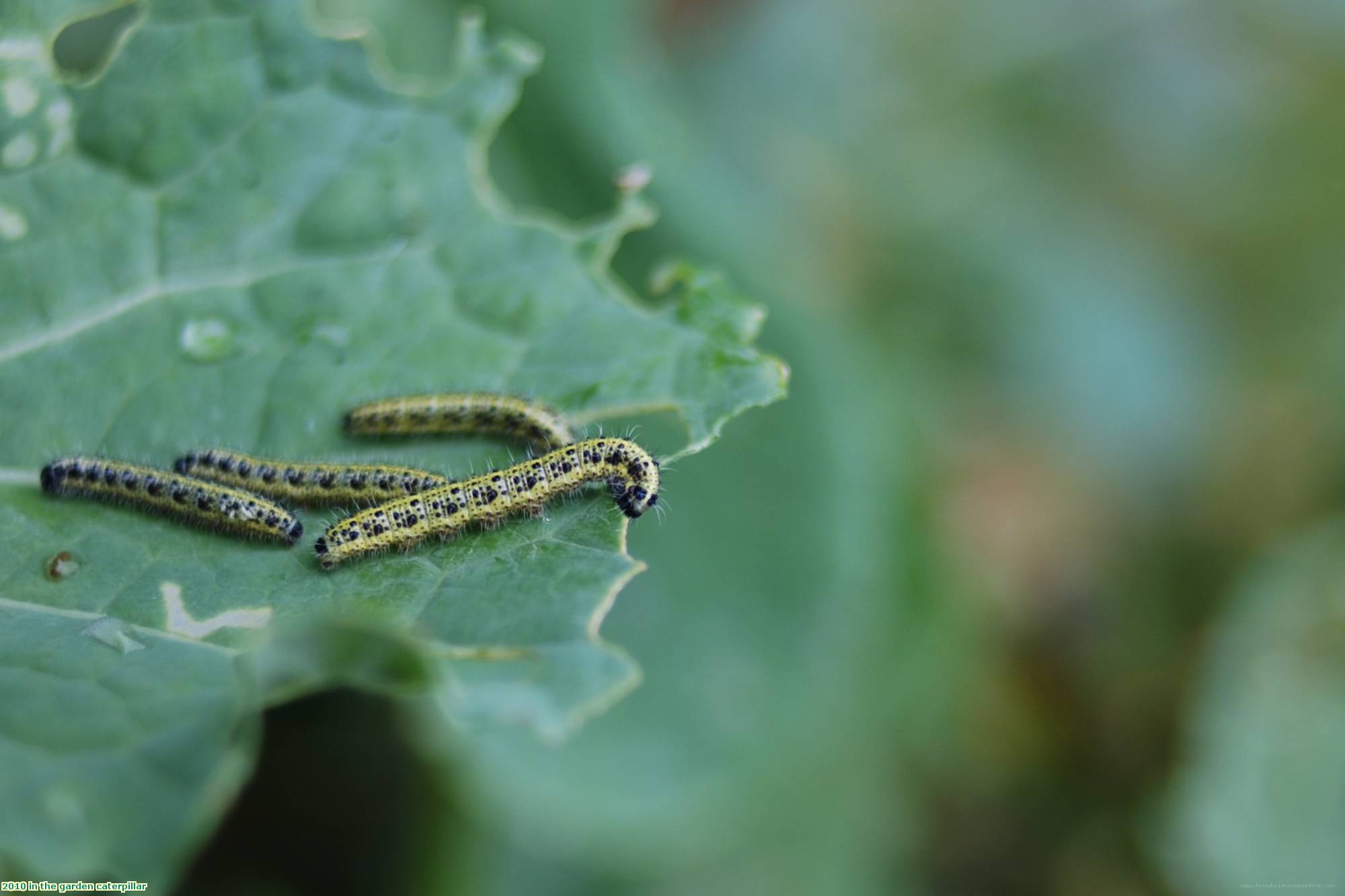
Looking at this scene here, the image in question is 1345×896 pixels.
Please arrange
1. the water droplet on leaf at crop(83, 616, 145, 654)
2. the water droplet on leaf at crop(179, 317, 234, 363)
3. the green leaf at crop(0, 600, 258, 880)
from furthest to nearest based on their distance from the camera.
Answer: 1. the water droplet on leaf at crop(179, 317, 234, 363)
2. the water droplet on leaf at crop(83, 616, 145, 654)
3. the green leaf at crop(0, 600, 258, 880)

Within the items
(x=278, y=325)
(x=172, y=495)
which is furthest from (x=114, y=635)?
(x=278, y=325)

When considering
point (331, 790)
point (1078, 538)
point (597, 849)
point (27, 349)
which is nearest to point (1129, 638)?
point (1078, 538)

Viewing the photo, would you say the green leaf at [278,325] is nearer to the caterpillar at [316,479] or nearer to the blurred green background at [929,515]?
the caterpillar at [316,479]

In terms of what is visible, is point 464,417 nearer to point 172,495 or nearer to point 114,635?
point 172,495

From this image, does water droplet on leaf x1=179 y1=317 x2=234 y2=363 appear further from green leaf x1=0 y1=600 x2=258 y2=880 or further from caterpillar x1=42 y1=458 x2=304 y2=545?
green leaf x1=0 y1=600 x2=258 y2=880

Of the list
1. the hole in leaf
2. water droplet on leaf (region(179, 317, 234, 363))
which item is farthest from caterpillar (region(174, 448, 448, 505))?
the hole in leaf

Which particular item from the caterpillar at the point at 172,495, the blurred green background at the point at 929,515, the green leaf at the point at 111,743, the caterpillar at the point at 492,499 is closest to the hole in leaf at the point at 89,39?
the blurred green background at the point at 929,515
